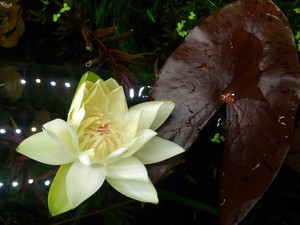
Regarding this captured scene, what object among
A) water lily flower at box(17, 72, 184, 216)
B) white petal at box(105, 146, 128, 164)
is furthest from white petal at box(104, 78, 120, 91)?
white petal at box(105, 146, 128, 164)

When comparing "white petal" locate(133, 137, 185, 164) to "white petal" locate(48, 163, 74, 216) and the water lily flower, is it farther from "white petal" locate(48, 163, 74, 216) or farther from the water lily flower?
"white petal" locate(48, 163, 74, 216)

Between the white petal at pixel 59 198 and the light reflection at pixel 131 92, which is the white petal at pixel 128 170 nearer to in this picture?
the white petal at pixel 59 198

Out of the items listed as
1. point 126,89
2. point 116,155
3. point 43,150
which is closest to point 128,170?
point 116,155

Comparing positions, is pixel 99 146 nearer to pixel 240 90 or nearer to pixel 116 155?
pixel 116 155

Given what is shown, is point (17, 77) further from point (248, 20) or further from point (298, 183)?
point (298, 183)

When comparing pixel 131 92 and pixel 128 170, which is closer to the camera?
pixel 128 170

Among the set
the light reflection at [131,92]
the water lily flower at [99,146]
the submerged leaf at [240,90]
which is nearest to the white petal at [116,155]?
the water lily flower at [99,146]

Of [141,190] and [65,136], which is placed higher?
[65,136]

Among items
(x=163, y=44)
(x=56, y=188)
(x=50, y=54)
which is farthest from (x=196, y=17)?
(x=56, y=188)
